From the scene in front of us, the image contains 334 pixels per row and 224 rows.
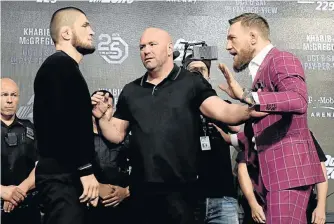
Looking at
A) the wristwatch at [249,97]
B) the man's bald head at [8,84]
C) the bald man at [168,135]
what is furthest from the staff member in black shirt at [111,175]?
the wristwatch at [249,97]

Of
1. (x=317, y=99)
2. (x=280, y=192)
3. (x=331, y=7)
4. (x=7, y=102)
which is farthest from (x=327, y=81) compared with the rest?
(x=7, y=102)

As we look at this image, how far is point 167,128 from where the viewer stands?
2.64 meters

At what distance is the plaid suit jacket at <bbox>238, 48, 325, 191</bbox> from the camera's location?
2.39 m

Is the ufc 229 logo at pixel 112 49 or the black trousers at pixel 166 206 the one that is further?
the ufc 229 logo at pixel 112 49

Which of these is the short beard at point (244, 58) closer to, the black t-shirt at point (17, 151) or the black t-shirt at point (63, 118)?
the black t-shirt at point (63, 118)

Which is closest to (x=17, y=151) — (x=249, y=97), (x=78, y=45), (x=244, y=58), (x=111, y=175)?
(x=111, y=175)

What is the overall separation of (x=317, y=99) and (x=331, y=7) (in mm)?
703

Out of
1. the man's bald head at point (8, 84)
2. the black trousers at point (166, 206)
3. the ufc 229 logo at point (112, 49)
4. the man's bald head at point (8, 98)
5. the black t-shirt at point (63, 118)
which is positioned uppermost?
the ufc 229 logo at point (112, 49)

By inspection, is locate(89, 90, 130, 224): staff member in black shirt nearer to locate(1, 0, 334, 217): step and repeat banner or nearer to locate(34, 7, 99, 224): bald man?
locate(1, 0, 334, 217): step and repeat banner

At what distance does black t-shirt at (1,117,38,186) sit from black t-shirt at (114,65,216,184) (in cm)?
103

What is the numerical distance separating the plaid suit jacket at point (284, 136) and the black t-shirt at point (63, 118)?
0.85 meters

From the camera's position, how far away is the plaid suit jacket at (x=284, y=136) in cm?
239

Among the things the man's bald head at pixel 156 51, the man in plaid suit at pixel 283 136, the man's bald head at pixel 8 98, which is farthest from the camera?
the man's bald head at pixel 8 98

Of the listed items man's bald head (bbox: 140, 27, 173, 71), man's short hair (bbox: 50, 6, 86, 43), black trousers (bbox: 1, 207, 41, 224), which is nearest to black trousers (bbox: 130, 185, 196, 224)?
man's bald head (bbox: 140, 27, 173, 71)
